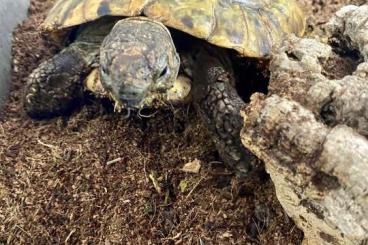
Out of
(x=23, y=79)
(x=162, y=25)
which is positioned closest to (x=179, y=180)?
(x=162, y=25)

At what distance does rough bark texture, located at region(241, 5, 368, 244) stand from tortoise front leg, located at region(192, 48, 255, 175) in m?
0.44

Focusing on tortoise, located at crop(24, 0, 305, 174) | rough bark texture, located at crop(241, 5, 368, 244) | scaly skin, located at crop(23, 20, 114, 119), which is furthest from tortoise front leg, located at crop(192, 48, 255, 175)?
scaly skin, located at crop(23, 20, 114, 119)

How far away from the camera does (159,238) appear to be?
2.38m

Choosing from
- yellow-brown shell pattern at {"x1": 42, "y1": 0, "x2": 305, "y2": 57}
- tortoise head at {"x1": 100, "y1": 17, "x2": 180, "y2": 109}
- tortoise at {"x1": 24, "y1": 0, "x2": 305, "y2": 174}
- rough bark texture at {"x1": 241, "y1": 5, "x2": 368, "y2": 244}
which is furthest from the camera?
yellow-brown shell pattern at {"x1": 42, "y1": 0, "x2": 305, "y2": 57}

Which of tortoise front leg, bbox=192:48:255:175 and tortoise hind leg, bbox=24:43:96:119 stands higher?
tortoise front leg, bbox=192:48:255:175

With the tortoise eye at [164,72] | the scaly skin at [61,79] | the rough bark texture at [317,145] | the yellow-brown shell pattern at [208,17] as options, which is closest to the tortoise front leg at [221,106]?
the yellow-brown shell pattern at [208,17]

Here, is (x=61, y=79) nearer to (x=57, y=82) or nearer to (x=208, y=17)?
(x=57, y=82)

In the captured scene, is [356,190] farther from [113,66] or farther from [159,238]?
[113,66]

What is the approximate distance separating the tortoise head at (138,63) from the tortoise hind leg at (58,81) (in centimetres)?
44

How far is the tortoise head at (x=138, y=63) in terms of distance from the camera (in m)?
2.29

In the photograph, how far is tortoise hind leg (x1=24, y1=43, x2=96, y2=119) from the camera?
295 cm

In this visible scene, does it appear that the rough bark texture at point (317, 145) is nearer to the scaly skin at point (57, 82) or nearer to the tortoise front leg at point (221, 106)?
the tortoise front leg at point (221, 106)

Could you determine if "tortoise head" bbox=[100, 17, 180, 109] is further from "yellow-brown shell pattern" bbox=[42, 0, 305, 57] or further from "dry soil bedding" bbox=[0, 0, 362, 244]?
"dry soil bedding" bbox=[0, 0, 362, 244]

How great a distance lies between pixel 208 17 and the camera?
107 inches
